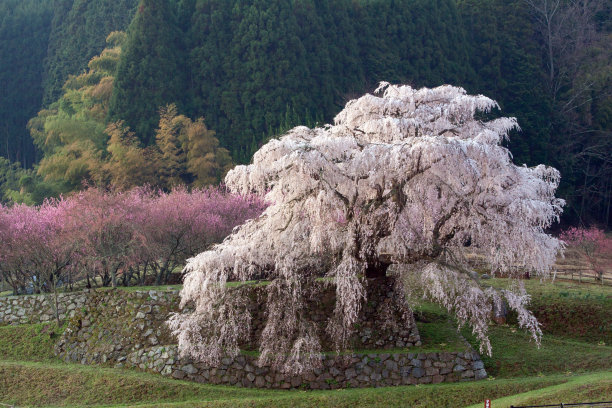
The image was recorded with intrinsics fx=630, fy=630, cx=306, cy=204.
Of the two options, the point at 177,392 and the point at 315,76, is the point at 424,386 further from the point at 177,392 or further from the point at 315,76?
the point at 315,76

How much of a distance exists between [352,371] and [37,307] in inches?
377

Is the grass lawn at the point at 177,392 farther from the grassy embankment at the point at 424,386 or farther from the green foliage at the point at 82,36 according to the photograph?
the green foliage at the point at 82,36

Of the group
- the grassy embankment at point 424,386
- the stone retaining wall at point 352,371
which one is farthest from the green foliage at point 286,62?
the stone retaining wall at point 352,371

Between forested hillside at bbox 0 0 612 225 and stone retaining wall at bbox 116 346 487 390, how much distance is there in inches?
829

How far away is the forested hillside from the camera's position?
38.0 meters

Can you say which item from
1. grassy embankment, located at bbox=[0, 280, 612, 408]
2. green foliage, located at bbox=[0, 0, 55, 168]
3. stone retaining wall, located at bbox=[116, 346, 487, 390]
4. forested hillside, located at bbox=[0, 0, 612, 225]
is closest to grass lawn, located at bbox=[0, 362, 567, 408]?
grassy embankment, located at bbox=[0, 280, 612, 408]

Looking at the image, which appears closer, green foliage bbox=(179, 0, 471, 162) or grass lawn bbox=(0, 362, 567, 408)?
grass lawn bbox=(0, 362, 567, 408)

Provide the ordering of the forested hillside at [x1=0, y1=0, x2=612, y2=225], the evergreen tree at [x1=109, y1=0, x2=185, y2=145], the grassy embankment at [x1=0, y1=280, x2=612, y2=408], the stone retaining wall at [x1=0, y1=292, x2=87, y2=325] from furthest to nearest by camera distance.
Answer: the evergreen tree at [x1=109, y1=0, x2=185, y2=145]
the forested hillside at [x1=0, y1=0, x2=612, y2=225]
the stone retaining wall at [x1=0, y1=292, x2=87, y2=325]
the grassy embankment at [x1=0, y1=280, x2=612, y2=408]

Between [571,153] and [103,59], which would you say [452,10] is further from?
[103,59]

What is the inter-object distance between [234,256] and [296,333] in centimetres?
232

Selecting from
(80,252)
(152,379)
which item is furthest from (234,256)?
(80,252)

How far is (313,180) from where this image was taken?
1398 cm

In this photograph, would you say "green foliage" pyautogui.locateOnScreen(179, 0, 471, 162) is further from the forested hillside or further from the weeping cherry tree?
the weeping cherry tree

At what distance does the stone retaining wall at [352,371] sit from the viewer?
48.1ft
